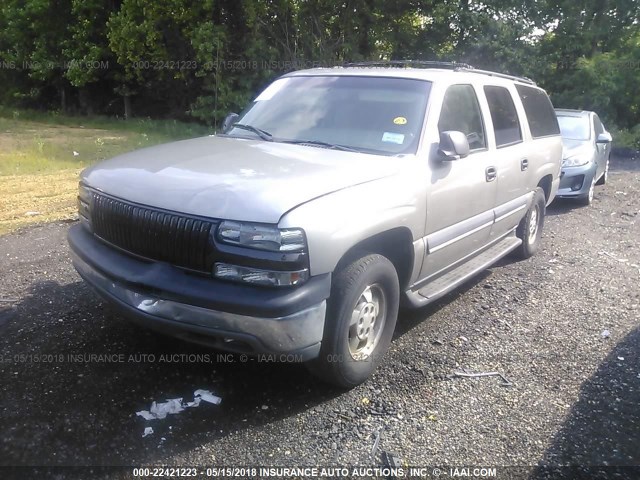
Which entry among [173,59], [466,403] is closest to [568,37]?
[173,59]

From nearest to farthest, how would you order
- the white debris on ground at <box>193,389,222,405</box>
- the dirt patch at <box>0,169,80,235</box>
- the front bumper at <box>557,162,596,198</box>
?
the white debris on ground at <box>193,389,222,405</box>
the dirt patch at <box>0,169,80,235</box>
the front bumper at <box>557,162,596,198</box>

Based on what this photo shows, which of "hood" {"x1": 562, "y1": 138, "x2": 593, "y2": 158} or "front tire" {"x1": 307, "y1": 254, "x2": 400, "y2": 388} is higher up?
"hood" {"x1": 562, "y1": 138, "x2": 593, "y2": 158}

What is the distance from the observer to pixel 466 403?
3.55 meters

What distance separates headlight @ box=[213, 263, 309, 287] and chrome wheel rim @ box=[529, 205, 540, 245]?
4094mm

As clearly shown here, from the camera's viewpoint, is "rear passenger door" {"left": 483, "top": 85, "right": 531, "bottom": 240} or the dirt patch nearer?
"rear passenger door" {"left": 483, "top": 85, "right": 531, "bottom": 240}

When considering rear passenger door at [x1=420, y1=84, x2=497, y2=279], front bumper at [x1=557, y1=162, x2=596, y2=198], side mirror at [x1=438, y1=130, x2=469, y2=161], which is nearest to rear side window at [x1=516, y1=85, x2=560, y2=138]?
rear passenger door at [x1=420, y1=84, x2=497, y2=279]

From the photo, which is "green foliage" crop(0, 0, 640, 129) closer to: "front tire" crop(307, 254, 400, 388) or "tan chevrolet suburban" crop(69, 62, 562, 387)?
"tan chevrolet suburban" crop(69, 62, 562, 387)

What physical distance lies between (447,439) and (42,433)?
2.13 meters

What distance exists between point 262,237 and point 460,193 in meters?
1.97

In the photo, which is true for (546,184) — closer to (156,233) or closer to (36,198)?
(156,233)

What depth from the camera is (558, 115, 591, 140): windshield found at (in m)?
10.4

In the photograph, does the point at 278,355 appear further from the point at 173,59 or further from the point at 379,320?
the point at 173,59

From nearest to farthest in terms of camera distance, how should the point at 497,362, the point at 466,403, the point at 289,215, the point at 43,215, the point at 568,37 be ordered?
the point at 289,215 < the point at 466,403 < the point at 497,362 < the point at 43,215 < the point at 568,37

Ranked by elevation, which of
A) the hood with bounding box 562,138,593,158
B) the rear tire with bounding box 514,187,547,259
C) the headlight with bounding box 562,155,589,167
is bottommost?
the rear tire with bounding box 514,187,547,259
